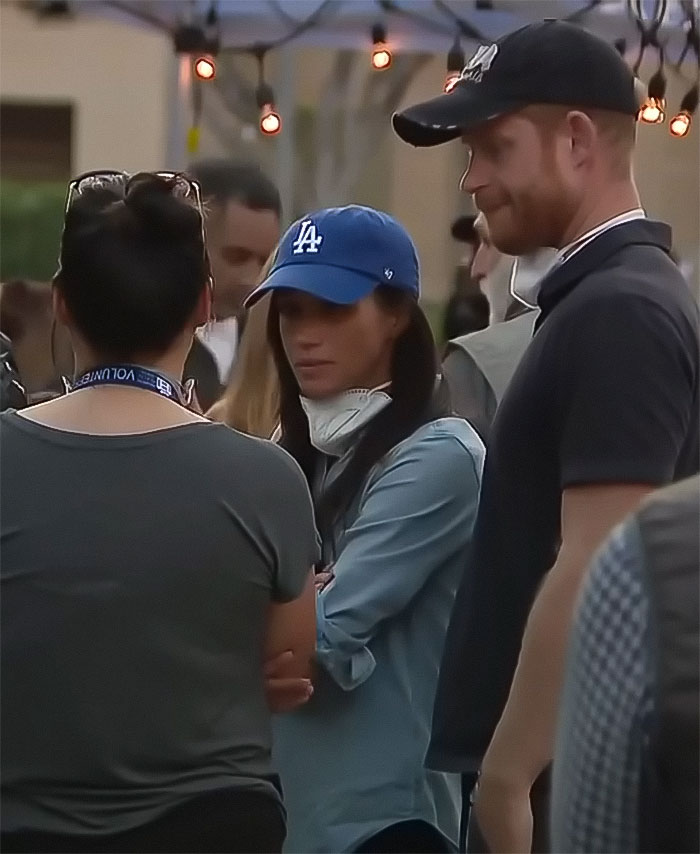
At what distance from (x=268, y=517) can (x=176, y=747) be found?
0.89 ft

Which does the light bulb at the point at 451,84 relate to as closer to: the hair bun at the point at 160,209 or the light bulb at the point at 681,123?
the hair bun at the point at 160,209

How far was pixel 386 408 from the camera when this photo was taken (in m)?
2.40

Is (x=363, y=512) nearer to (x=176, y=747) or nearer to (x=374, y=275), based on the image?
(x=374, y=275)

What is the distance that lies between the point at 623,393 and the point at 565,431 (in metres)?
0.09

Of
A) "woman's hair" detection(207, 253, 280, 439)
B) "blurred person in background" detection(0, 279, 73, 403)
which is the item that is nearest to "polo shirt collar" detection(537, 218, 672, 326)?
"woman's hair" detection(207, 253, 280, 439)

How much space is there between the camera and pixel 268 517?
70.9 inches

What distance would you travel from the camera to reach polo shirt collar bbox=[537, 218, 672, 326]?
199 cm

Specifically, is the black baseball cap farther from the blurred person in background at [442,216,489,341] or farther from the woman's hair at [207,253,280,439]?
the blurred person in background at [442,216,489,341]

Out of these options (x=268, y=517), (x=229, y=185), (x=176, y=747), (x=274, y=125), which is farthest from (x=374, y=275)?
(x=274, y=125)

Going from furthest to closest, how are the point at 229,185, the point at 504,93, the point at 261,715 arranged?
the point at 229,185 → the point at 504,93 → the point at 261,715

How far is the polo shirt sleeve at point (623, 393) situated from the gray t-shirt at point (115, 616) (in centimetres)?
39

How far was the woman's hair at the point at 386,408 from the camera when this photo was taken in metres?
2.36

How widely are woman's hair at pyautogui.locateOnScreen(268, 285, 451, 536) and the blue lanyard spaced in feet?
1.78

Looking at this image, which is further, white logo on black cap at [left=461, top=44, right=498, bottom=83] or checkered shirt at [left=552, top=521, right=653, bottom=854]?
white logo on black cap at [left=461, top=44, right=498, bottom=83]
